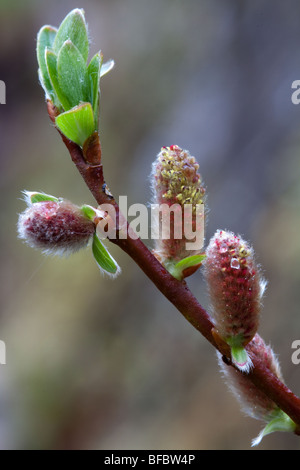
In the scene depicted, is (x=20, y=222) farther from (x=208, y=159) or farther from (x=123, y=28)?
(x=123, y=28)

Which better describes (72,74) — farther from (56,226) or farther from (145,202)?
(145,202)

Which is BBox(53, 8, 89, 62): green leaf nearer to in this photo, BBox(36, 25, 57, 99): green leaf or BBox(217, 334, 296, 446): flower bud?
BBox(36, 25, 57, 99): green leaf

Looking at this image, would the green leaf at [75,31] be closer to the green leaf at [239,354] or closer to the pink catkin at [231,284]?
the pink catkin at [231,284]

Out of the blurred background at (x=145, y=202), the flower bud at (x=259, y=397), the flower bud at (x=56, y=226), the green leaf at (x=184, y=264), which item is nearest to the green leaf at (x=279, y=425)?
the flower bud at (x=259, y=397)

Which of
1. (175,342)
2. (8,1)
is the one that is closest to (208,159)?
(175,342)

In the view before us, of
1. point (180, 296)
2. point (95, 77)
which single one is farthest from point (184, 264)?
point (95, 77)
